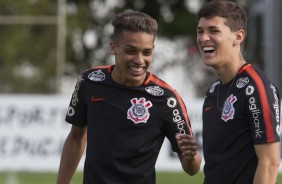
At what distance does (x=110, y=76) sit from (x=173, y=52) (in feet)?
64.1

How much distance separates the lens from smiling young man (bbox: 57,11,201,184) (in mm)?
5754

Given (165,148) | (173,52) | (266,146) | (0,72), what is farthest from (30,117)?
(266,146)

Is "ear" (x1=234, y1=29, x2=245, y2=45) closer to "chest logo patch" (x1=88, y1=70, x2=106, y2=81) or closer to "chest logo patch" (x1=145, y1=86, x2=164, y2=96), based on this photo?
"chest logo patch" (x1=145, y1=86, x2=164, y2=96)

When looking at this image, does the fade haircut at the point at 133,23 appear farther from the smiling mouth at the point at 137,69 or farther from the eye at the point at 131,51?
the smiling mouth at the point at 137,69

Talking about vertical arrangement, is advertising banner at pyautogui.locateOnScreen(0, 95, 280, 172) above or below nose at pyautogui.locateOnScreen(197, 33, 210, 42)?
above

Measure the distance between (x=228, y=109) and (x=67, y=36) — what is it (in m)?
17.8

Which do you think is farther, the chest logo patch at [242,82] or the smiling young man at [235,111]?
the chest logo patch at [242,82]

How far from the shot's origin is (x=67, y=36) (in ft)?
75.3

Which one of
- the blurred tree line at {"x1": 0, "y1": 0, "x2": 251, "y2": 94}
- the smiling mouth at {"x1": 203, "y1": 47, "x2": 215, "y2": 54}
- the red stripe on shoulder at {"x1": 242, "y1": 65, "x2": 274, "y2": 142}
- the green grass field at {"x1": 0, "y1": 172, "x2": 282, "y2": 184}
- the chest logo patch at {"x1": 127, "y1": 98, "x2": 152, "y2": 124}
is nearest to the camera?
the red stripe on shoulder at {"x1": 242, "y1": 65, "x2": 274, "y2": 142}

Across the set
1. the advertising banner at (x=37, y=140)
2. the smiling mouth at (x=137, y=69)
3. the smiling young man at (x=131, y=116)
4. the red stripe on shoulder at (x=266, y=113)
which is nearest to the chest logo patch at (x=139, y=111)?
the smiling young man at (x=131, y=116)

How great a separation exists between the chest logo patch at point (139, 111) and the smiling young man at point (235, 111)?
43 cm

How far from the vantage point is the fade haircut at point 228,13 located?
212 inches

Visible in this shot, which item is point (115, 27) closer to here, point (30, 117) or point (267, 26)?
point (30, 117)

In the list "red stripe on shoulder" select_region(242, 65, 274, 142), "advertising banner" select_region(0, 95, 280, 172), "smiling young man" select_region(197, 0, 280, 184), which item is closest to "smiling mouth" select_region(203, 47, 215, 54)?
"smiling young man" select_region(197, 0, 280, 184)
